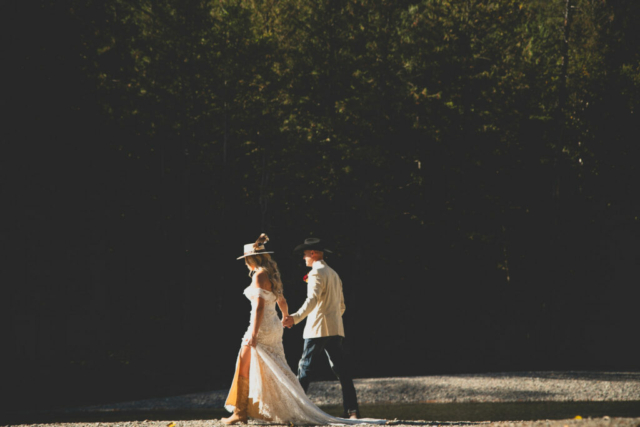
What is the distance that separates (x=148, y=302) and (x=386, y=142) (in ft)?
30.5

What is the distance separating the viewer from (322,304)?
301 inches

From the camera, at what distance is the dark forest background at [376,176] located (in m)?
21.1

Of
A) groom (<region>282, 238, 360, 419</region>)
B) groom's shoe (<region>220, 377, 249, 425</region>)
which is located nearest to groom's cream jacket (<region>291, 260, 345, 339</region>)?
groom (<region>282, 238, 360, 419</region>)

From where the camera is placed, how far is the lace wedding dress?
22.5ft

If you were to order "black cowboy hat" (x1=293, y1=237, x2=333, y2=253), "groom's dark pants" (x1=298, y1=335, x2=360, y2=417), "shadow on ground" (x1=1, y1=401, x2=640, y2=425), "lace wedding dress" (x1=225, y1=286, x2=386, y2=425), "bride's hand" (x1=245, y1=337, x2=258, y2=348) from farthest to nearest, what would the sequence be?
"shadow on ground" (x1=1, y1=401, x2=640, y2=425) → "black cowboy hat" (x1=293, y1=237, x2=333, y2=253) → "groom's dark pants" (x1=298, y1=335, x2=360, y2=417) → "bride's hand" (x1=245, y1=337, x2=258, y2=348) → "lace wedding dress" (x1=225, y1=286, x2=386, y2=425)

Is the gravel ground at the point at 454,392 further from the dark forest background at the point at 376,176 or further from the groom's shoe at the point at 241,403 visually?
the groom's shoe at the point at 241,403

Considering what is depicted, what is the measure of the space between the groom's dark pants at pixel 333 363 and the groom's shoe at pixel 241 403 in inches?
27.6

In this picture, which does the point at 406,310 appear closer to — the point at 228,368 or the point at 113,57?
the point at 228,368

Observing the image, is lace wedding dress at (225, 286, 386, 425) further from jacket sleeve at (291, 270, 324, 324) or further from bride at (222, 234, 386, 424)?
jacket sleeve at (291, 270, 324, 324)

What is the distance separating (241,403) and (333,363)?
1.22 metres

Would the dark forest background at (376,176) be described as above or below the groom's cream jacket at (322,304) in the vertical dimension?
above

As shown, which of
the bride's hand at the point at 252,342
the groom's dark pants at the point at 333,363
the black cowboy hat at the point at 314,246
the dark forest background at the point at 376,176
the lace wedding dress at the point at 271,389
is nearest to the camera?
the lace wedding dress at the point at 271,389

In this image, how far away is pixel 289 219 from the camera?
77.2ft

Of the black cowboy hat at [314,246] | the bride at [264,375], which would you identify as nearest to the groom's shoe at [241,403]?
the bride at [264,375]
